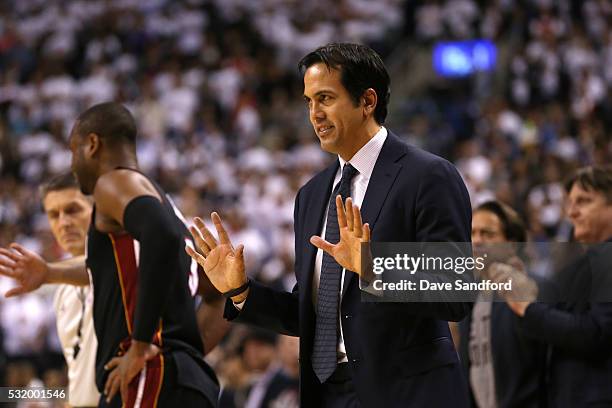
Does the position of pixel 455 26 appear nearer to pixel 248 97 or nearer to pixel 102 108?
pixel 248 97

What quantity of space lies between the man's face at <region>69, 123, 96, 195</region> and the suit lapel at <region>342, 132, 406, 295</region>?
1.50 meters

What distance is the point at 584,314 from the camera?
4.57 meters

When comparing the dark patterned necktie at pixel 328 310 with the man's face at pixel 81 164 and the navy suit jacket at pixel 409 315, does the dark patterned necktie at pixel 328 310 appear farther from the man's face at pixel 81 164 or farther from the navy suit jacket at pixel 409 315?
the man's face at pixel 81 164

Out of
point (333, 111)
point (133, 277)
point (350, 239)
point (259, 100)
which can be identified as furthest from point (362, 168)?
point (259, 100)

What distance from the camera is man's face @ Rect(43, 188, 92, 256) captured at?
214 inches

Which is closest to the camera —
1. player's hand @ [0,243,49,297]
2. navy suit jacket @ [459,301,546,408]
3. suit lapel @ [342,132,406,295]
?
suit lapel @ [342,132,406,295]

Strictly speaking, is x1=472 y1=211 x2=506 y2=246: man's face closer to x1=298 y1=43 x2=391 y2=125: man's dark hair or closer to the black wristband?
x1=298 y1=43 x2=391 y2=125: man's dark hair

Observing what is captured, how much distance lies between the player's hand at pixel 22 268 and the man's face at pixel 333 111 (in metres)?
1.81

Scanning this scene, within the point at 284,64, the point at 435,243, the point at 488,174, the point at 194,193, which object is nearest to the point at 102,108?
the point at 435,243

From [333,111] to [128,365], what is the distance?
144 cm

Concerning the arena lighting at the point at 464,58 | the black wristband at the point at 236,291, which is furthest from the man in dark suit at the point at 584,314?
the arena lighting at the point at 464,58

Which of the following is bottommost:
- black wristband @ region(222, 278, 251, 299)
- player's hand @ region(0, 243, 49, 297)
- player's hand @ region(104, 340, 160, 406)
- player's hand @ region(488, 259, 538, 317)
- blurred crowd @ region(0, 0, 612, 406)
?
player's hand @ region(104, 340, 160, 406)

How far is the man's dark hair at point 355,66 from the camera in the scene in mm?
3619

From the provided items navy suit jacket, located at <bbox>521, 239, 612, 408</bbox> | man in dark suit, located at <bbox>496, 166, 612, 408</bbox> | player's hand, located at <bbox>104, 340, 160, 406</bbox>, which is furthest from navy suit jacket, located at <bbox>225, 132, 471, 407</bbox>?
navy suit jacket, located at <bbox>521, 239, 612, 408</bbox>
